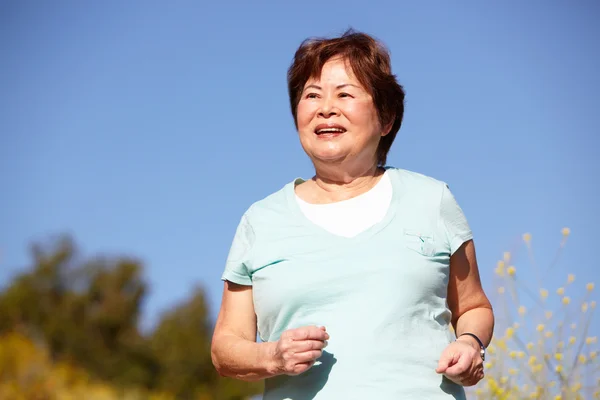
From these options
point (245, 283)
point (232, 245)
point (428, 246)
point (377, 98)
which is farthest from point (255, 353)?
point (377, 98)

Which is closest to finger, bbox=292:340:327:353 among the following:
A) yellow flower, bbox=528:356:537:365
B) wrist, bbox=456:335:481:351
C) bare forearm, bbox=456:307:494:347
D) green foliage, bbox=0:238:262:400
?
wrist, bbox=456:335:481:351

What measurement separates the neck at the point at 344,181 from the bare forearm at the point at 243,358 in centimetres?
51

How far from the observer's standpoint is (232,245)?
2262mm

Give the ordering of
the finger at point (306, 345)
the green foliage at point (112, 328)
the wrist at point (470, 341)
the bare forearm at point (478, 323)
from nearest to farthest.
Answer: the finger at point (306, 345)
the wrist at point (470, 341)
the bare forearm at point (478, 323)
the green foliage at point (112, 328)

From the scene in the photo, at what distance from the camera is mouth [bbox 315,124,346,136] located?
2.20m

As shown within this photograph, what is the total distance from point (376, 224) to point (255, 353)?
478mm

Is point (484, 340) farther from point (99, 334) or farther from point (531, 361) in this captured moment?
point (99, 334)

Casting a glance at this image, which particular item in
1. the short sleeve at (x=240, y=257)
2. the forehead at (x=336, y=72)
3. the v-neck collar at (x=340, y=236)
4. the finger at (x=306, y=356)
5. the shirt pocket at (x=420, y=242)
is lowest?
the finger at (x=306, y=356)

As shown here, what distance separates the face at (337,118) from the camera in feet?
7.21

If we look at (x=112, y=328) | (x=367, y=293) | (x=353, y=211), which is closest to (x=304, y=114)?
(x=353, y=211)

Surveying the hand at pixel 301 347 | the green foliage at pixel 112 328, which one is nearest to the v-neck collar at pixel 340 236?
the hand at pixel 301 347

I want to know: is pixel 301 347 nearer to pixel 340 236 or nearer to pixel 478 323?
pixel 340 236

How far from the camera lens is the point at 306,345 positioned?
1.80 meters

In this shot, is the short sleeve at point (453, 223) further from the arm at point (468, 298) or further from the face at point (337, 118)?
the face at point (337, 118)
